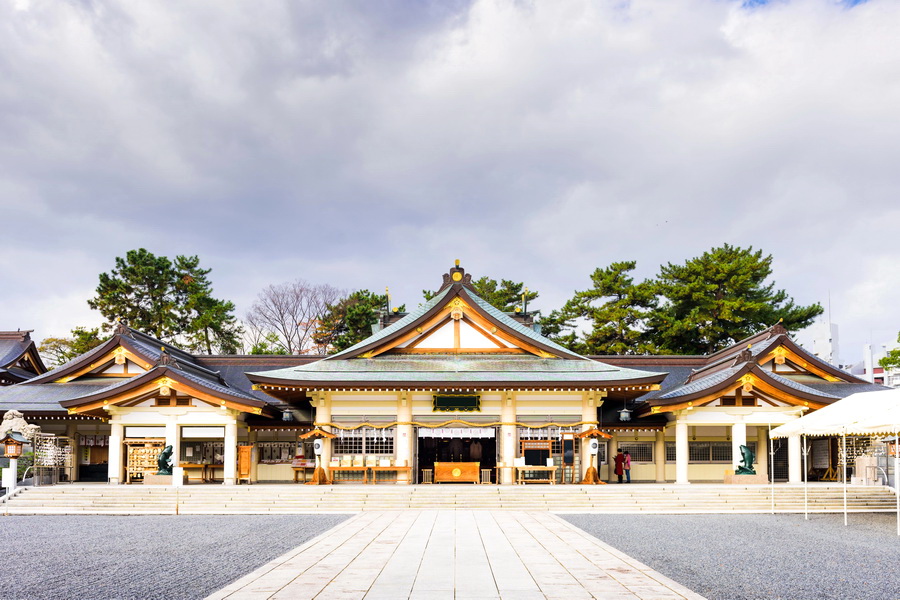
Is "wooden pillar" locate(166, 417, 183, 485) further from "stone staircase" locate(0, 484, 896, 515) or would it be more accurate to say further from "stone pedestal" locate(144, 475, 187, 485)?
"stone staircase" locate(0, 484, 896, 515)

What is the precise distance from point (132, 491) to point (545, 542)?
14.4 m

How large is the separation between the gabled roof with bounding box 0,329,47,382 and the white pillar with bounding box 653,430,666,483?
92.1 ft

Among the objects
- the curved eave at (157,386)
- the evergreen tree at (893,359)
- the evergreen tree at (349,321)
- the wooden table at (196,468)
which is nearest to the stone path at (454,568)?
the curved eave at (157,386)

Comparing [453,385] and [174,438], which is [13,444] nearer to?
[174,438]

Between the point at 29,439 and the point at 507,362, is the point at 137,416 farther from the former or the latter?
the point at 507,362

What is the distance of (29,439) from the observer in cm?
2523

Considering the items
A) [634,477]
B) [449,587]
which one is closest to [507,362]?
[634,477]

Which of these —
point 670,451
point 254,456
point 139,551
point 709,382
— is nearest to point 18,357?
point 254,456

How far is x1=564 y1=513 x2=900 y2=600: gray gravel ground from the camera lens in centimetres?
1047

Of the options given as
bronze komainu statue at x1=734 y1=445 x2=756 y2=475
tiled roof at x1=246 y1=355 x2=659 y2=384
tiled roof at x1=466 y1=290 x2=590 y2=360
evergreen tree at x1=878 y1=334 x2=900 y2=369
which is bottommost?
bronze komainu statue at x1=734 y1=445 x2=756 y2=475

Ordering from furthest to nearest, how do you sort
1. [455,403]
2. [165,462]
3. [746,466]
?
[455,403], [746,466], [165,462]

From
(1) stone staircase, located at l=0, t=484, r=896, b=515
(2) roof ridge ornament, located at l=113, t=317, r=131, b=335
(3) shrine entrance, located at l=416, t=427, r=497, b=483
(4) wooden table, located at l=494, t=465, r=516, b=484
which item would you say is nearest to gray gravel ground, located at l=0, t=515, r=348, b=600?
(1) stone staircase, located at l=0, t=484, r=896, b=515

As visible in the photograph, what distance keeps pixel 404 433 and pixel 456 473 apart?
2.21 m

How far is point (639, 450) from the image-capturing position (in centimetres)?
2961
